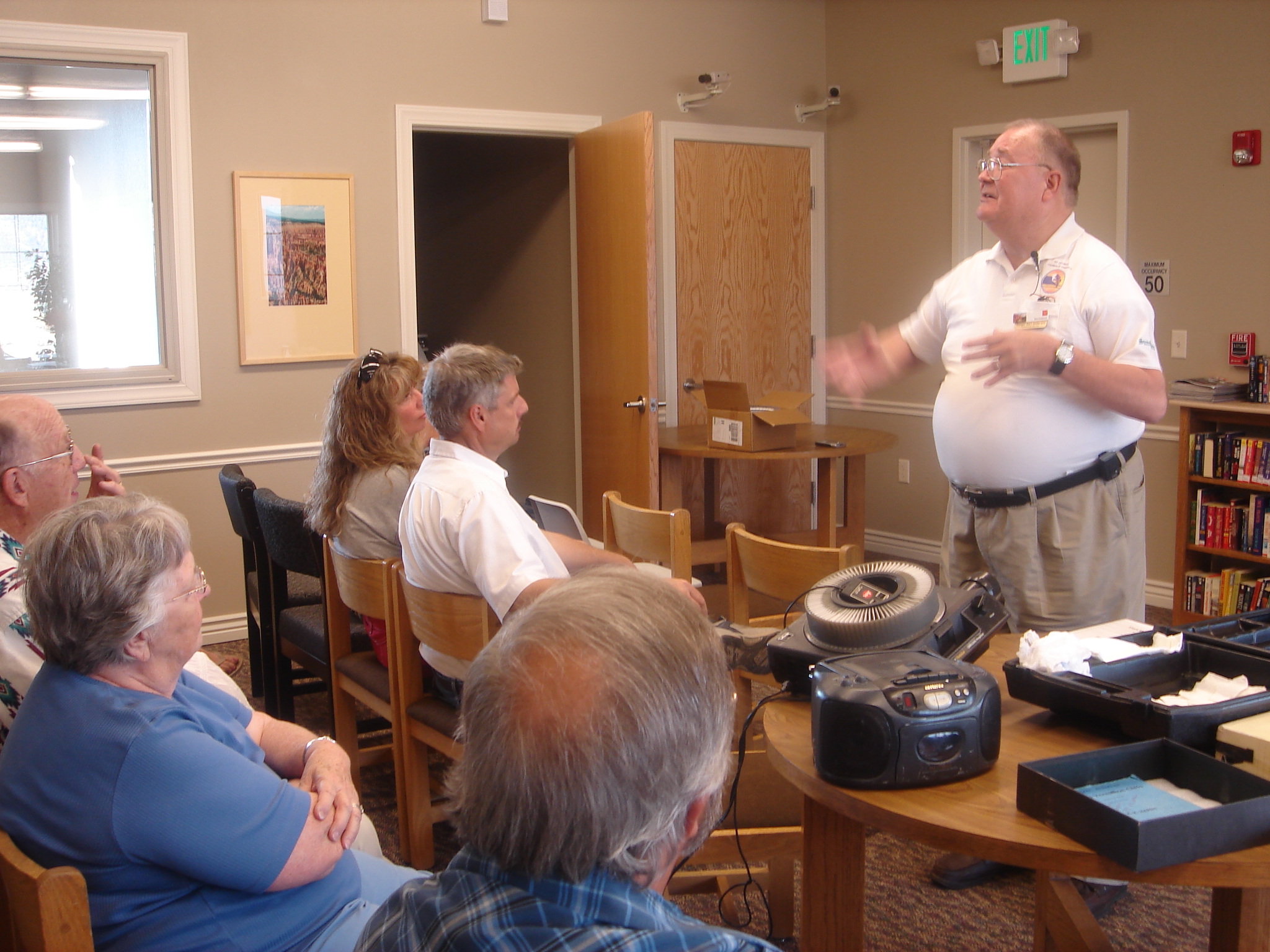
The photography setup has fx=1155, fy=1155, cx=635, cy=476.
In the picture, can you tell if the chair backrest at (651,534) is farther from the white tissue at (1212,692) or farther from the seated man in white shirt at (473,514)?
the white tissue at (1212,692)

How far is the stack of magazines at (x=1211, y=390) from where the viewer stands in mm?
4438

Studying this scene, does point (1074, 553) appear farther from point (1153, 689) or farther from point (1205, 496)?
point (1205, 496)

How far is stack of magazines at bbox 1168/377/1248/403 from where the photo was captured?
444 centimetres

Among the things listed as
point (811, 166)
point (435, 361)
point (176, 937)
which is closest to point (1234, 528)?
point (811, 166)

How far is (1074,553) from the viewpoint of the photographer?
97.0 inches

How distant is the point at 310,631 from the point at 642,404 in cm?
208

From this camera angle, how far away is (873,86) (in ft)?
19.4

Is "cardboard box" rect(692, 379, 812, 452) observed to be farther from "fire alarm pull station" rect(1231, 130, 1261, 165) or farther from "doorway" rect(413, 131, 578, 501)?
"fire alarm pull station" rect(1231, 130, 1261, 165)

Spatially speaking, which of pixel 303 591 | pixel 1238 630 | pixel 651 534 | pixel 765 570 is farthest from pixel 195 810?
pixel 303 591

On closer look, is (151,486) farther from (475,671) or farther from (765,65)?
(475,671)

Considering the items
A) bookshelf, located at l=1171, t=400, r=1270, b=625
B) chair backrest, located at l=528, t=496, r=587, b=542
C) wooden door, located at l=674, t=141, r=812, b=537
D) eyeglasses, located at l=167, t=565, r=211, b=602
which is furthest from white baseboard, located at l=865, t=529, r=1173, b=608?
eyeglasses, located at l=167, t=565, r=211, b=602

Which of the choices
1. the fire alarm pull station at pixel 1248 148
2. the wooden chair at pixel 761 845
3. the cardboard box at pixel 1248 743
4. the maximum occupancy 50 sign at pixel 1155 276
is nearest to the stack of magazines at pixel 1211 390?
the maximum occupancy 50 sign at pixel 1155 276

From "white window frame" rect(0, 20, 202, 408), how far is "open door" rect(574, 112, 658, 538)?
67.7 inches

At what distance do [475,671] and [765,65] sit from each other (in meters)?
5.48
